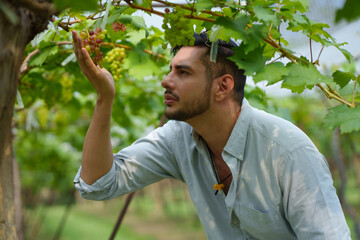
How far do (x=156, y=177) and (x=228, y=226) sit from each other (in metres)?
0.50

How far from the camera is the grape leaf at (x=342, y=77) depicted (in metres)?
1.74

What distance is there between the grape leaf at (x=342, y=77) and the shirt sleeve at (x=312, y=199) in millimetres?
333

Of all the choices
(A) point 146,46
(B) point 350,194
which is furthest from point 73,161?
(B) point 350,194

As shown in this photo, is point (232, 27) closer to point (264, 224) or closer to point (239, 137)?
point (239, 137)

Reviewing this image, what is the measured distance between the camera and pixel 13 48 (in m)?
1.10

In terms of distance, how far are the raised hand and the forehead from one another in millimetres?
396

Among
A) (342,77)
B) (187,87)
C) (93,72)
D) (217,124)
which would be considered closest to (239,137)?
(217,124)

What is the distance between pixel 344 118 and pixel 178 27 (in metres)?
0.74

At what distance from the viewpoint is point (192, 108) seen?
2.04 metres

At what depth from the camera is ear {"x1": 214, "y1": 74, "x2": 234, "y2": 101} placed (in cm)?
214

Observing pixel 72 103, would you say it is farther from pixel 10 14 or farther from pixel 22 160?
pixel 22 160

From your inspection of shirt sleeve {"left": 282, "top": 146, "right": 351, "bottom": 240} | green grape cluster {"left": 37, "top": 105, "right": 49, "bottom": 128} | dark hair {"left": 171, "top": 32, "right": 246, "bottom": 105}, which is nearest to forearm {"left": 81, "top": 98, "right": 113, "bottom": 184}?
dark hair {"left": 171, "top": 32, "right": 246, "bottom": 105}

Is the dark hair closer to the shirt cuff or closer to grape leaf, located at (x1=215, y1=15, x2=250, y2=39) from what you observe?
grape leaf, located at (x1=215, y1=15, x2=250, y2=39)

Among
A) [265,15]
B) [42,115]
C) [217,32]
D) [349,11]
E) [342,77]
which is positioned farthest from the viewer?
[42,115]
